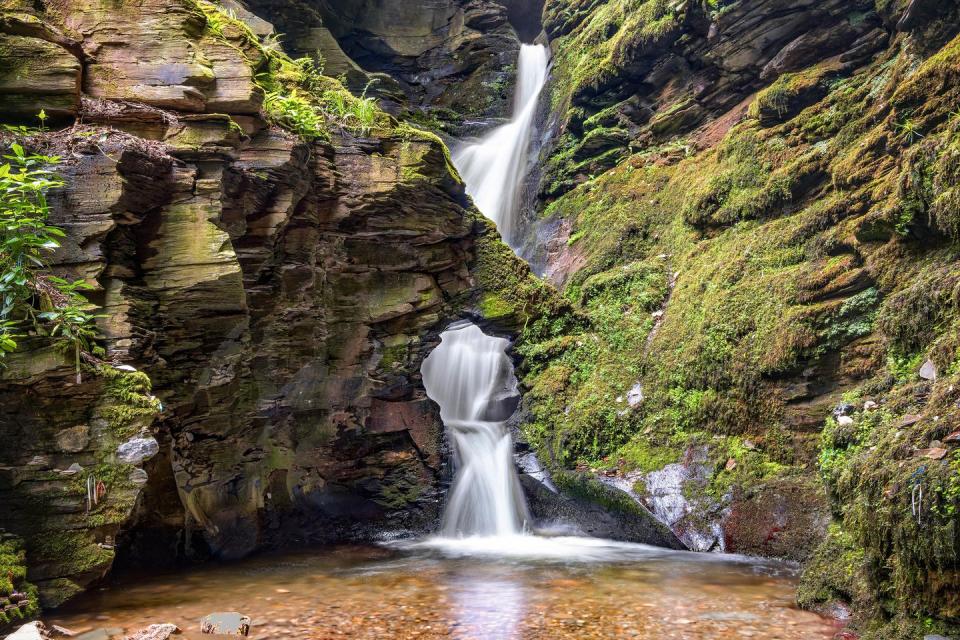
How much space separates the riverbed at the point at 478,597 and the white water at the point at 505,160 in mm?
10306

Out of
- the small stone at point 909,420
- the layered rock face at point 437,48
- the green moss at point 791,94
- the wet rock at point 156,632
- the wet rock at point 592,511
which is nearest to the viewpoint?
the wet rock at point 156,632

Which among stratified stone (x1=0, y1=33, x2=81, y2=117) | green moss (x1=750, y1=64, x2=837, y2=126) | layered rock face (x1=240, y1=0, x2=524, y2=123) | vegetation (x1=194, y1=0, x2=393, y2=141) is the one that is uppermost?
layered rock face (x1=240, y1=0, x2=524, y2=123)

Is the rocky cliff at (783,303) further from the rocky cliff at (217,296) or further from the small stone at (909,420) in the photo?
the rocky cliff at (217,296)

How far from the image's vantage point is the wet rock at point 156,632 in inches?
191

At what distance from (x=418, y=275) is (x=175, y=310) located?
4016mm

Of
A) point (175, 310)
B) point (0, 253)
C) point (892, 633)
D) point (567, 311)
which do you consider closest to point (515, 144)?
point (567, 311)

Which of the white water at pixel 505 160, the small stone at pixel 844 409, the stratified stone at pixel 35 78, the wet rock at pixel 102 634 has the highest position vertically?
the white water at pixel 505 160

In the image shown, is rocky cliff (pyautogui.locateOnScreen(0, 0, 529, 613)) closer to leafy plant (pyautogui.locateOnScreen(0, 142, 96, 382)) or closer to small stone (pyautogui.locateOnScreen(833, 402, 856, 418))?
leafy plant (pyautogui.locateOnScreen(0, 142, 96, 382))

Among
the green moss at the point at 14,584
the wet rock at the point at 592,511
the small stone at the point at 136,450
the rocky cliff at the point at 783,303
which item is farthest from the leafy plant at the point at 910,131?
the green moss at the point at 14,584

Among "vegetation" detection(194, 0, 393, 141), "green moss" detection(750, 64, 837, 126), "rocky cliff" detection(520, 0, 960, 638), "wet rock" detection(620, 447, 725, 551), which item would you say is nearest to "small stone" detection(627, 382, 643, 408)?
"rocky cliff" detection(520, 0, 960, 638)

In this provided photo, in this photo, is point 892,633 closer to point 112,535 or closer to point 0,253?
point 112,535

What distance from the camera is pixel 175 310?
7.19 metres

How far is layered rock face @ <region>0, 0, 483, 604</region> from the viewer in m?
5.73

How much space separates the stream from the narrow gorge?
65mm
